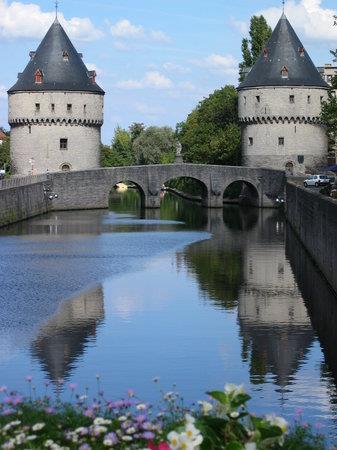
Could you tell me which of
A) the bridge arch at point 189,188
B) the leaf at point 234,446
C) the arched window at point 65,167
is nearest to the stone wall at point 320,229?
the leaf at point 234,446

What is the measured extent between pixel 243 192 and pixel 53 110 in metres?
15.6

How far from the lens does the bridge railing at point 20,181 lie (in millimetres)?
53094

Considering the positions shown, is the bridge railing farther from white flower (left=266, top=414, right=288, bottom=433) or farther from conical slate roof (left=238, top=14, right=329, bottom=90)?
white flower (left=266, top=414, right=288, bottom=433)

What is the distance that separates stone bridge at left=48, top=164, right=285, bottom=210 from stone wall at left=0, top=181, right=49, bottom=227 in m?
2.45

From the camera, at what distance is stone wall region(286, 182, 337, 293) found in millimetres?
25688

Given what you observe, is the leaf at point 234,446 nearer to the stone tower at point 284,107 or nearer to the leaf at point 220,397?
the leaf at point 220,397

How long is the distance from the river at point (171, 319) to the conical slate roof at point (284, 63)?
27.9 metres

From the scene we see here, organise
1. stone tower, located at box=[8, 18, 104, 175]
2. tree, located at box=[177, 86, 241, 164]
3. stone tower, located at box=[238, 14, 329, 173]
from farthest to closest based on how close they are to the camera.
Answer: tree, located at box=[177, 86, 241, 164] < stone tower, located at box=[238, 14, 329, 173] < stone tower, located at box=[8, 18, 104, 175]

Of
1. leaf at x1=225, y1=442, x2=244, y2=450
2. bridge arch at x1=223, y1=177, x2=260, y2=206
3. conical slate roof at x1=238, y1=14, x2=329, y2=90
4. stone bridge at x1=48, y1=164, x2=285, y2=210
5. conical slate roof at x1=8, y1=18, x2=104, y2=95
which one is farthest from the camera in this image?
conical slate roof at x1=238, y1=14, x2=329, y2=90

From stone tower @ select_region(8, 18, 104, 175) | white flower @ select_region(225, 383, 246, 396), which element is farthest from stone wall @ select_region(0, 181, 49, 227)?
white flower @ select_region(225, 383, 246, 396)

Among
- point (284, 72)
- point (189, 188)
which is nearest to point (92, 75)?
point (284, 72)

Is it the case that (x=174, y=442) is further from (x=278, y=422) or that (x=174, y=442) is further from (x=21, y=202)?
(x=21, y=202)

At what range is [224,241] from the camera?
42.3 meters

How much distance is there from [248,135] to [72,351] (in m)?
53.9
